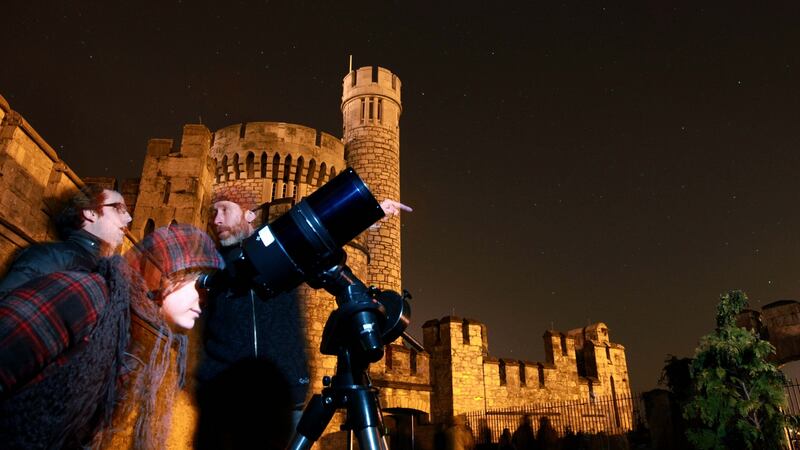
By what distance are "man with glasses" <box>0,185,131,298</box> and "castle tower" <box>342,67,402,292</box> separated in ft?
55.5

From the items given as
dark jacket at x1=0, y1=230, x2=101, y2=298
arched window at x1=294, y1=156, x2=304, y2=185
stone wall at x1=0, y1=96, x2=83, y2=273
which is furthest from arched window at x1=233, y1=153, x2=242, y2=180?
dark jacket at x1=0, y1=230, x2=101, y2=298

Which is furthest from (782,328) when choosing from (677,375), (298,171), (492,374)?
(298,171)

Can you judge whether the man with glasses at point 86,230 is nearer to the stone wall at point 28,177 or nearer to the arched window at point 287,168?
the stone wall at point 28,177

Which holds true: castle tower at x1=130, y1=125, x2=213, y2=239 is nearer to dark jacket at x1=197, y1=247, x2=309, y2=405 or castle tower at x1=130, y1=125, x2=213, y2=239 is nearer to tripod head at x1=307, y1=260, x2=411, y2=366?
dark jacket at x1=197, y1=247, x2=309, y2=405

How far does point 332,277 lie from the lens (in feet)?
6.72

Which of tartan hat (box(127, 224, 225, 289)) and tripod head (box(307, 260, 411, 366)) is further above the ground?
tartan hat (box(127, 224, 225, 289))

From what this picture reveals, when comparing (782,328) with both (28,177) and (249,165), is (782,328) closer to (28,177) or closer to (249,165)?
(28,177)

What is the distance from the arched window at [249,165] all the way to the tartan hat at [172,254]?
18889mm

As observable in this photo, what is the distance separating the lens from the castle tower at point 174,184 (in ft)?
28.0

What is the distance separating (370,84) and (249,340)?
22627 millimetres

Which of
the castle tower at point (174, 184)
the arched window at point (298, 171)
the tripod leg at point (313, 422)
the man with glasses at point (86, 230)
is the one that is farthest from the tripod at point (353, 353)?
the arched window at point (298, 171)

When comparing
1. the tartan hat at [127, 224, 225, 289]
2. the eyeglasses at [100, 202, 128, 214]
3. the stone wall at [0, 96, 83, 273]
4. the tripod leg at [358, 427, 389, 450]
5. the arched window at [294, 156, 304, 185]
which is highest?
the arched window at [294, 156, 304, 185]

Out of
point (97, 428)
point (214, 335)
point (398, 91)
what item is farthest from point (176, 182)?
point (398, 91)

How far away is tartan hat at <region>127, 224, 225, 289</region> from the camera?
2168 mm
